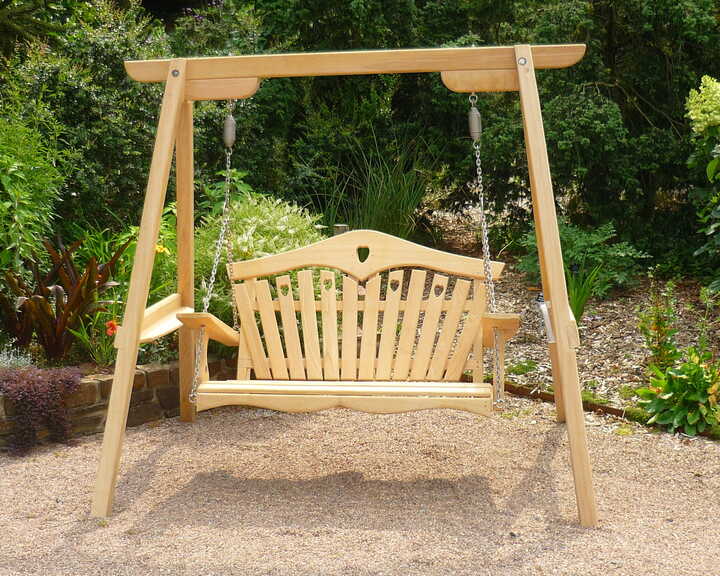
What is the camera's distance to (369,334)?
3.88 meters

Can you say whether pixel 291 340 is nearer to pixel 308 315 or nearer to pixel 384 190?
pixel 308 315

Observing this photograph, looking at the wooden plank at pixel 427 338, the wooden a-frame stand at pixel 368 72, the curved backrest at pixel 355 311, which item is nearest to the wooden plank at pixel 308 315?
the curved backrest at pixel 355 311

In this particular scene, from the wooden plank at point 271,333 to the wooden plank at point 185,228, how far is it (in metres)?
0.31

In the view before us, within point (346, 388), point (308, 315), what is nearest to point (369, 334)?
point (308, 315)

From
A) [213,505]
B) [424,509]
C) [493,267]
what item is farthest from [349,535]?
[493,267]

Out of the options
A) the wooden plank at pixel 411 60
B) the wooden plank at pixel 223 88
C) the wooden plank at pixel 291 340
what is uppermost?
the wooden plank at pixel 411 60

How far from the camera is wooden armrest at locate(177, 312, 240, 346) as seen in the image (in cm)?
334

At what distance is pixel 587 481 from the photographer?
2.94 meters

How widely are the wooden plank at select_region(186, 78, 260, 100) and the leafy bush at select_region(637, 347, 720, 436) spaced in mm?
2361

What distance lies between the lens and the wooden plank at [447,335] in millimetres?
3750

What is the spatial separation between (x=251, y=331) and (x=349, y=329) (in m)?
0.45

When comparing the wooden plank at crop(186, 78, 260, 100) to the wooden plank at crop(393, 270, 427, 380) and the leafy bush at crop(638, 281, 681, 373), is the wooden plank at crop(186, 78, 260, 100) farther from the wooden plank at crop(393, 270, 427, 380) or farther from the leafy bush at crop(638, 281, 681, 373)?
the leafy bush at crop(638, 281, 681, 373)

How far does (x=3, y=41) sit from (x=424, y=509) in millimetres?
5238

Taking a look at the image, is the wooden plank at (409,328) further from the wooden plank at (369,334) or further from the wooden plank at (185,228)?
the wooden plank at (185,228)
